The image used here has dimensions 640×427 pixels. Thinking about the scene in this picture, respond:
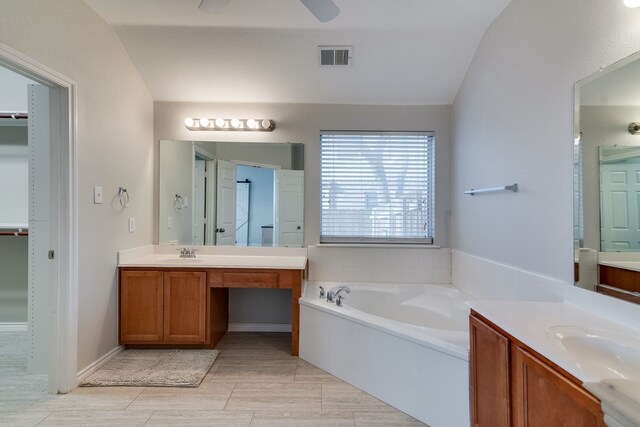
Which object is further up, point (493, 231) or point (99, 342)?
point (493, 231)

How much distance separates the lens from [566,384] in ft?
3.34

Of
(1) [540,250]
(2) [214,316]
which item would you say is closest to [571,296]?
(1) [540,250]

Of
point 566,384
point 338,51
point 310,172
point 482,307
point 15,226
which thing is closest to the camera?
point 566,384

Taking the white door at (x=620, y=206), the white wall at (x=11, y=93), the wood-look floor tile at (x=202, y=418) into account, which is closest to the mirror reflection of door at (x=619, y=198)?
the white door at (x=620, y=206)

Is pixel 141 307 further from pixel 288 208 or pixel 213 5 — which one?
pixel 213 5

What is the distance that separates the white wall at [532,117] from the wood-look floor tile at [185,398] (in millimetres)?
2137

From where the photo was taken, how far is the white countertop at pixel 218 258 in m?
2.82

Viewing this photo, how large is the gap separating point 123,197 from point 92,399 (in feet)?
5.01

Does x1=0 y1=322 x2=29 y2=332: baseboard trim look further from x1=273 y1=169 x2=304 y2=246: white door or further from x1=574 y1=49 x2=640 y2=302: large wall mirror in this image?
x1=574 y1=49 x2=640 y2=302: large wall mirror

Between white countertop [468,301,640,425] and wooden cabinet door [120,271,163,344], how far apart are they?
2462 millimetres

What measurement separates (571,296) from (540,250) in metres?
0.32

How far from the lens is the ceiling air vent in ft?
9.07

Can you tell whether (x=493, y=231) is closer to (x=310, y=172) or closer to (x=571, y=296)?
(x=571, y=296)

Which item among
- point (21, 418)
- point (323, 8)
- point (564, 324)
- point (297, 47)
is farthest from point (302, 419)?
point (297, 47)
